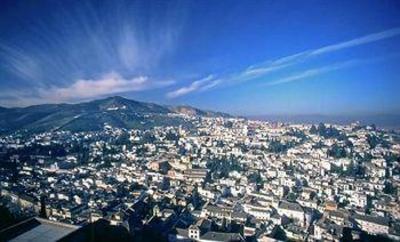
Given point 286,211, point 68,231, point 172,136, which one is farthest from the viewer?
point 172,136

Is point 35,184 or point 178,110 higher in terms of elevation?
point 178,110

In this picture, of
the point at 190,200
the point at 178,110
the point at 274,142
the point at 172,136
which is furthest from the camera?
the point at 178,110

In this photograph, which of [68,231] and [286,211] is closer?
[68,231]

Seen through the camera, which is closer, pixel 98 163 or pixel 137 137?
pixel 98 163

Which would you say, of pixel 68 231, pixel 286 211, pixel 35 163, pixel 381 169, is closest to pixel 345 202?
pixel 286 211

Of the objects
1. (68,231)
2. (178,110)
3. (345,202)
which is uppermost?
(178,110)

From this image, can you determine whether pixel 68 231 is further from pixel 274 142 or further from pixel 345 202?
pixel 274 142

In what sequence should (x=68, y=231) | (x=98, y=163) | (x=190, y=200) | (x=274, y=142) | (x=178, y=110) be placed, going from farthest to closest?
(x=178, y=110) → (x=274, y=142) → (x=98, y=163) → (x=190, y=200) → (x=68, y=231)

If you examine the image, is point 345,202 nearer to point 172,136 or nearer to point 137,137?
point 172,136

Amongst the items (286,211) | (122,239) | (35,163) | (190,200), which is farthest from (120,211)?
(35,163)
